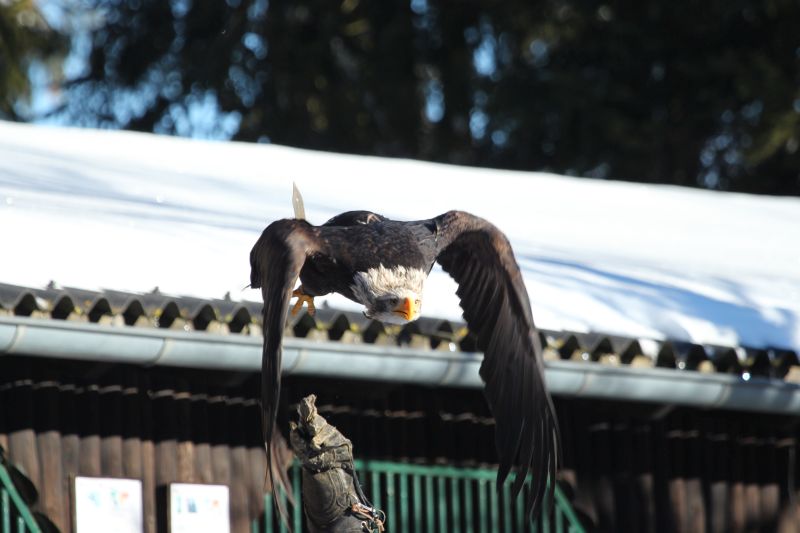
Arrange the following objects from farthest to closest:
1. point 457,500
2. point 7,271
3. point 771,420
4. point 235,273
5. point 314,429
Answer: point 771,420
point 457,500
point 235,273
point 7,271
point 314,429

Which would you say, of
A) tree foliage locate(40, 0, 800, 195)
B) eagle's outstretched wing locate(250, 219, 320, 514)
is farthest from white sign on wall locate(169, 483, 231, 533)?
tree foliage locate(40, 0, 800, 195)

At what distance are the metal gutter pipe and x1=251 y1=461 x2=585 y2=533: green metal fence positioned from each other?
654 millimetres

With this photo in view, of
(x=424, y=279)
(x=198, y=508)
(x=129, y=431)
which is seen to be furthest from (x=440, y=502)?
(x=424, y=279)

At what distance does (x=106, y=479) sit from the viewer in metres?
6.52

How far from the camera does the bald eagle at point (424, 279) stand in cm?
437

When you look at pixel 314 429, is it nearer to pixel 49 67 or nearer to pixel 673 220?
pixel 673 220

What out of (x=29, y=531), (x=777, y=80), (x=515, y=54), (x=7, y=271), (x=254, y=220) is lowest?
(x=29, y=531)

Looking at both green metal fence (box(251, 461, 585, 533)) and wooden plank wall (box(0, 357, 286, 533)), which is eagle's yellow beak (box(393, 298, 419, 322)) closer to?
wooden plank wall (box(0, 357, 286, 533))

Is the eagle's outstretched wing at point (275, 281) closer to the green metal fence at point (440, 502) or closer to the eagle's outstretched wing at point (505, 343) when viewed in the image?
the eagle's outstretched wing at point (505, 343)

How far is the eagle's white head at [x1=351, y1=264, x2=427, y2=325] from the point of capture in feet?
14.6

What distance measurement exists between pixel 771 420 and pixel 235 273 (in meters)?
2.97

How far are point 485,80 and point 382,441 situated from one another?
36.9ft

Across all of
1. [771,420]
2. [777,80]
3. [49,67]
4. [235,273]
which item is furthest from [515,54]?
[235,273]

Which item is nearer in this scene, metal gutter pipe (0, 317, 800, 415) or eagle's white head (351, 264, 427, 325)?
eagle's white head (351, 264, 427, 325)
